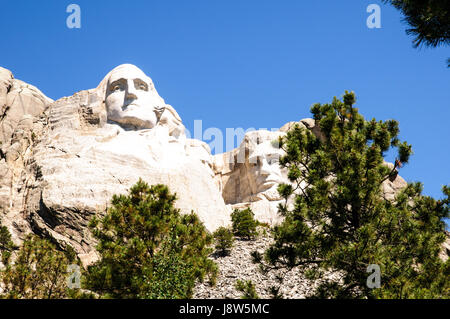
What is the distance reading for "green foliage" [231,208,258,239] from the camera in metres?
19.9

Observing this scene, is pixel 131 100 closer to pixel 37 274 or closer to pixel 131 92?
pixel 131 92

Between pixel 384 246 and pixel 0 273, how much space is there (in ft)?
25.9

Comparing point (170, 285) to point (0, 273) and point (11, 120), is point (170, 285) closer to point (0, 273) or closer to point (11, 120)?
point (0, 273)

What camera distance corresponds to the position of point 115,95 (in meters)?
22.6

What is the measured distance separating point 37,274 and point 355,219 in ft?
22.4

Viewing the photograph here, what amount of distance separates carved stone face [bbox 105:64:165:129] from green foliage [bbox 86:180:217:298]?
9787 mm

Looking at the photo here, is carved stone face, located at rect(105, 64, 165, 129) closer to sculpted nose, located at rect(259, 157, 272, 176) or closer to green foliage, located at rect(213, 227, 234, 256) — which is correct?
sculpted nose, located at rect(259, 157, 272, 176)

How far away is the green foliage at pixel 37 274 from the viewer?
11.6m

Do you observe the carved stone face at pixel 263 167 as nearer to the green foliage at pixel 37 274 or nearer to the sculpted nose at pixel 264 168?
the sculpted nose at pixel 264 168

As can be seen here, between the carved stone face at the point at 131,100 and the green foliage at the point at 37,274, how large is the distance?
9713 mm

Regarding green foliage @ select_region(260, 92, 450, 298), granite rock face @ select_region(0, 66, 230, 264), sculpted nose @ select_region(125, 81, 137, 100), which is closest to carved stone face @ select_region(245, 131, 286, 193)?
granite rock face @ select_region(0, 66, 230, 264)

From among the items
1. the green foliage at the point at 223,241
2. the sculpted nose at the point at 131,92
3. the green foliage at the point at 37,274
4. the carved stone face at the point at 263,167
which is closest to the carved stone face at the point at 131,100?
the sculpted nose at the point at 131,92
